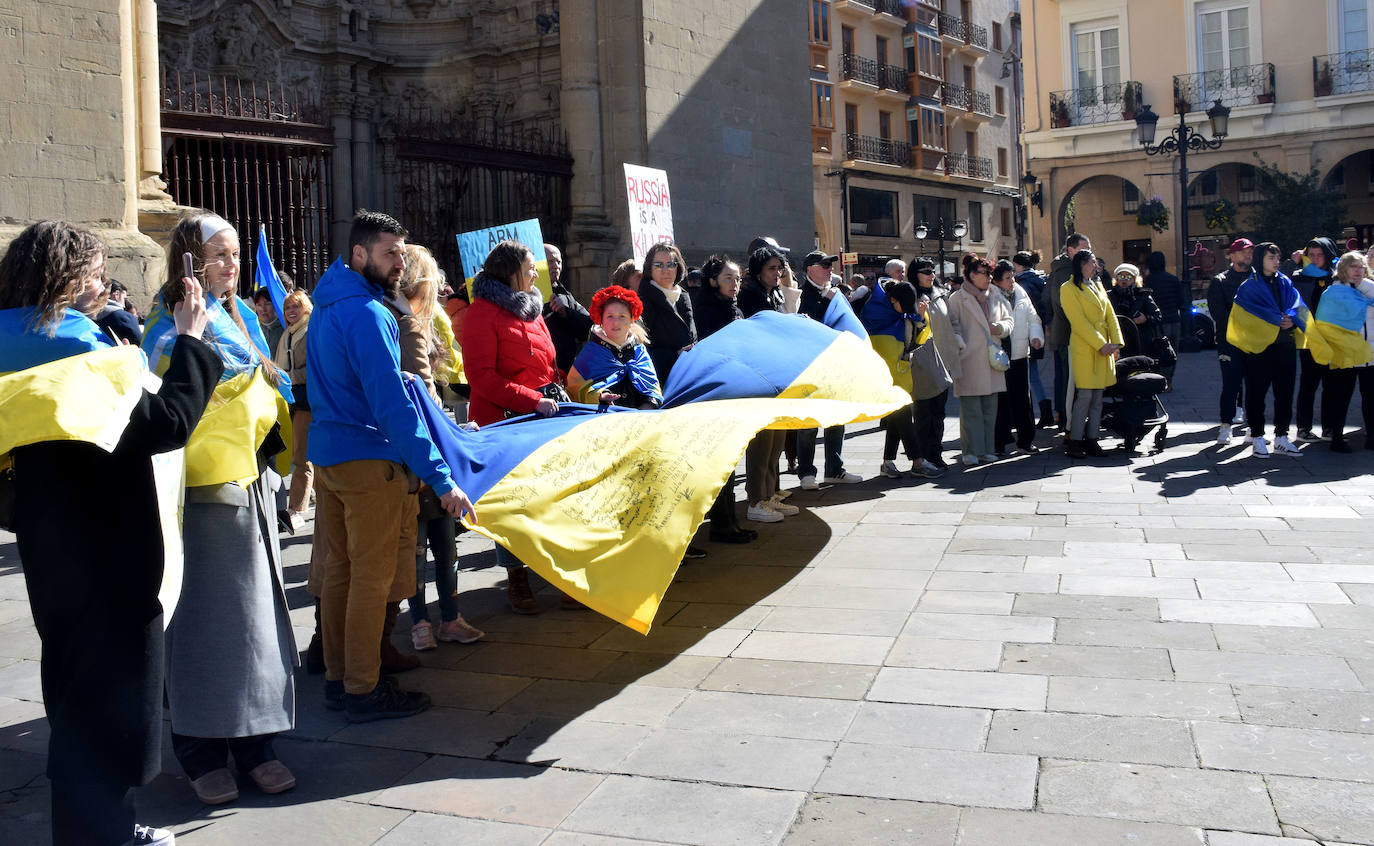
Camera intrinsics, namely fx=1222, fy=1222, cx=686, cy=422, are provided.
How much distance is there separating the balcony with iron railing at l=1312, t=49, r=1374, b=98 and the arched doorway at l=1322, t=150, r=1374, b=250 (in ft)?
9.21

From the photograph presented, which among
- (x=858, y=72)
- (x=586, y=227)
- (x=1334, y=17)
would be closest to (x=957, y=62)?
(x=858, y=72)

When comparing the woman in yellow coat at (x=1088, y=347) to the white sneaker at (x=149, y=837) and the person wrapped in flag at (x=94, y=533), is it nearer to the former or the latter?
the person wrapped in flag at (x=94, y=533)

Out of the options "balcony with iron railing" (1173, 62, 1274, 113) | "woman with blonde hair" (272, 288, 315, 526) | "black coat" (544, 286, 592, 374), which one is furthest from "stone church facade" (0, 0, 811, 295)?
"balcony with iron railing" (1173, 62, 1274, 113)

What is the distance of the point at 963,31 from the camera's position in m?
51.4

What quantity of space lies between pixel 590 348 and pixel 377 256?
233 cm

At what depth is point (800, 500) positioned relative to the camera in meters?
9.11

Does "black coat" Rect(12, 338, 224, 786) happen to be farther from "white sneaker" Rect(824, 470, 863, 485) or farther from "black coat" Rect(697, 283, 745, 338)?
"white sneaker" Rect(824, 470, 863, 485)

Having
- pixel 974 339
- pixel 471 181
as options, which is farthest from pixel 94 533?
pixel 471 181

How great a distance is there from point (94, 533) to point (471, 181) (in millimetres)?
13019

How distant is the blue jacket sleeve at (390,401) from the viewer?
14.1 ft

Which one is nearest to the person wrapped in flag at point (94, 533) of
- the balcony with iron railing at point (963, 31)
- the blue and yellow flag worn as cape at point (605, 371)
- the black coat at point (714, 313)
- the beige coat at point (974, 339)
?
the blue and yellow flag worn as cape at point (605, 371)

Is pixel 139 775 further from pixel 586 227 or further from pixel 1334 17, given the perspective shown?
pixel 1334 17

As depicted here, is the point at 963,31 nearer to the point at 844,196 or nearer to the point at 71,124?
the point at 844,196

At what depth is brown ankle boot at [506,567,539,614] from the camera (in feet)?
20.3
